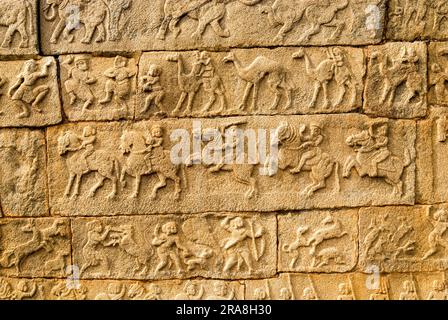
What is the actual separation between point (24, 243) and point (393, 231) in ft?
9.70

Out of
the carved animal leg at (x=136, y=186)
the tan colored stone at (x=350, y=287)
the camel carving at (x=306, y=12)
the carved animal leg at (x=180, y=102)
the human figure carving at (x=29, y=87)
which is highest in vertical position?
the camel carving at (x=306, y=12)

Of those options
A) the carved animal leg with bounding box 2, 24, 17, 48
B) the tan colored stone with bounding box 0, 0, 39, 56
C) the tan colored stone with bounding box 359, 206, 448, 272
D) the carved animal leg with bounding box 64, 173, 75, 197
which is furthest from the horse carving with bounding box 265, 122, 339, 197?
the carved animal leg with bounding box 2, 24, 17, 48

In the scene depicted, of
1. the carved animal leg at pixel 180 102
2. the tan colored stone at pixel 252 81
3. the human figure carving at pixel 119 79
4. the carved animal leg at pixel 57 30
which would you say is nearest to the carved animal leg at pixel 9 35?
the carved animal leg at pixel 57 30

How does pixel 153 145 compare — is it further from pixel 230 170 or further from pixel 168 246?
pixel 168 246

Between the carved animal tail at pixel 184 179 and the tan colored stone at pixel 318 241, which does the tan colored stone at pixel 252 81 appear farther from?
the tan colored stone at pixel 318 241

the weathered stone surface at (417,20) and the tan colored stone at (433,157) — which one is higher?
the weathered stone surface at (417,20)

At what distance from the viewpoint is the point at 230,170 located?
491 cm

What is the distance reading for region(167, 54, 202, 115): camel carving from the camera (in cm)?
483

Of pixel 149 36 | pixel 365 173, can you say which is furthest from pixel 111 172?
pixel 365 173

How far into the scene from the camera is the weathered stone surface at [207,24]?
4.80 m

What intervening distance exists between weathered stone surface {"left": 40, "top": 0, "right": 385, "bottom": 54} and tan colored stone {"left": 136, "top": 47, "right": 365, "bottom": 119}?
93 millimetres

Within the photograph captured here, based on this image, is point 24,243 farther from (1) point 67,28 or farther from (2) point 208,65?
(2) point 208,65

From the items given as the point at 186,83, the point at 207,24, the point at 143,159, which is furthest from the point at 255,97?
the point at 143,159

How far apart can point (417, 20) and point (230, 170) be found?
1860 millimetres
